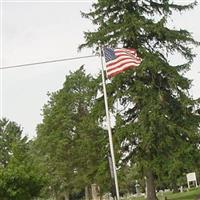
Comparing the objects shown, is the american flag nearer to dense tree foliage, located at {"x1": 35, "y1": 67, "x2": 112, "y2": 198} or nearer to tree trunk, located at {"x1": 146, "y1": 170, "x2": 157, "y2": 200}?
tree trunk, located at {"x1": 146, "y1": 170, "x2": 157, "y2": 200}

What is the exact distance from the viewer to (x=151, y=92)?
35938 millimetres

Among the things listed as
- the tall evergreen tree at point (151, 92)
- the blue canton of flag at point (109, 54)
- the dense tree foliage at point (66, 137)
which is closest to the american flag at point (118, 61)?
the blue canton of flag at point (109, 54)

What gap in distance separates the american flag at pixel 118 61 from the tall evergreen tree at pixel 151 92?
36.9ft

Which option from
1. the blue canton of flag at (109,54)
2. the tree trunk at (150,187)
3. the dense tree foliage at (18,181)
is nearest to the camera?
the blue canton of flag at (109,54)

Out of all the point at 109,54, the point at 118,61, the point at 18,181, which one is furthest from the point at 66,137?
the point at 118,61

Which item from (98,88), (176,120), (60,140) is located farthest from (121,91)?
(60,140)

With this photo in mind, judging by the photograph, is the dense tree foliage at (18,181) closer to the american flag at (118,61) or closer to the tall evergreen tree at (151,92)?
the tall evergreen tree at (151,92)

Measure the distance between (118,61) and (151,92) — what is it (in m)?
12.6

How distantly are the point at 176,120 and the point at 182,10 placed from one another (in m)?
8.17

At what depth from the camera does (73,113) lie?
2430 inches

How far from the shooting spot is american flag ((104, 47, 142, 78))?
23469mm

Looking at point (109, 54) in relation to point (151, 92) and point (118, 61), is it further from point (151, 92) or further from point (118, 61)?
point (151, 92)

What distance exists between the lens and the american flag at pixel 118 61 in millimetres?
23469

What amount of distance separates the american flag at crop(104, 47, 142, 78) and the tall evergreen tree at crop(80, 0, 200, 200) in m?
11.3
